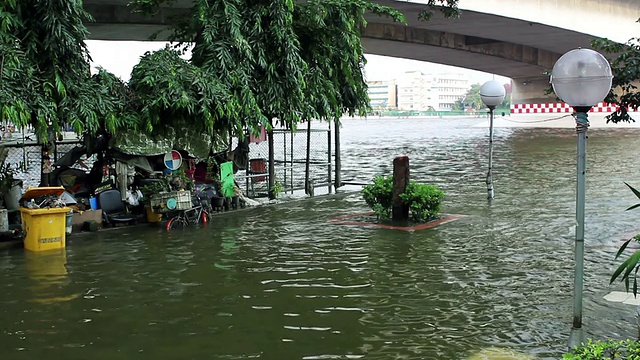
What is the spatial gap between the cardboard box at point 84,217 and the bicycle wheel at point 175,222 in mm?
1570

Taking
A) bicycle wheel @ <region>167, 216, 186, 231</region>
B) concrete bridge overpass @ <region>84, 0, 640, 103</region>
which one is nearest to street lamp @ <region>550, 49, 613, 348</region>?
bicycle wheel @ <region>167, 216, 186, 231</region>

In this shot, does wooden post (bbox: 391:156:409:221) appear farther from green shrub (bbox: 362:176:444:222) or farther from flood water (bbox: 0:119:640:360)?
flood water (bbox: 0:119:640:360)

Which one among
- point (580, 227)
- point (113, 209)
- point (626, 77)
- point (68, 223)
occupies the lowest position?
point (68, 223)

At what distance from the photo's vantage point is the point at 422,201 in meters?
14.5

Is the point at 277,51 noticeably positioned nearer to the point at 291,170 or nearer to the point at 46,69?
the point at 46,69

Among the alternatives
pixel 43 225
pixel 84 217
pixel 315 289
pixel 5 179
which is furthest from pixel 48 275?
pixel 315 289

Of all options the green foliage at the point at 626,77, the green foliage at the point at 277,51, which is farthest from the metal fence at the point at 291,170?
the green foliage at the point at 626,77

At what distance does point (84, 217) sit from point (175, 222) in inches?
76.1

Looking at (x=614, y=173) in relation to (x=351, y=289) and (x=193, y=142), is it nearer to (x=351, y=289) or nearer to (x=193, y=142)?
(x=193, y=142)

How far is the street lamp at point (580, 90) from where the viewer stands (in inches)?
278

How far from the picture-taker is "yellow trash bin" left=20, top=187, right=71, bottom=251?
1265cm

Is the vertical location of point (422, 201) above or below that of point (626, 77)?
below

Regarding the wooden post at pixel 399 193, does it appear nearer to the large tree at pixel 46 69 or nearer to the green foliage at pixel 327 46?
the green foliage at pixel 327 46

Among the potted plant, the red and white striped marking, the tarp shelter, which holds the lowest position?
the potted plant
